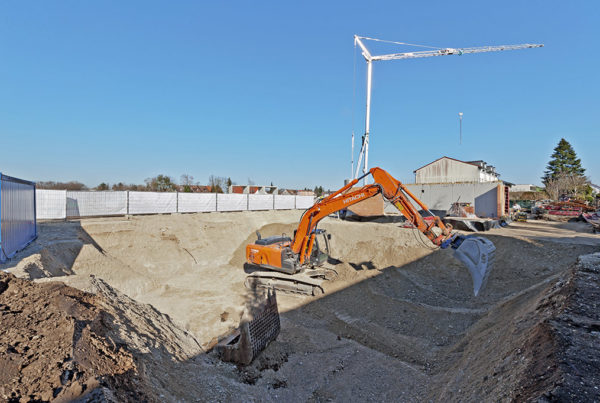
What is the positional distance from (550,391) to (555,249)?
12276 millimetres

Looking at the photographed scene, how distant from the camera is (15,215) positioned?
8422mm

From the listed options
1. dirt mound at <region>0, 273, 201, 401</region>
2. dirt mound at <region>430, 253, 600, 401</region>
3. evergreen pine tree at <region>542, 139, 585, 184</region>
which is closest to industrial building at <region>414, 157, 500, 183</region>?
evergreen pine tree at <region>542, 139, 585, 184</region>

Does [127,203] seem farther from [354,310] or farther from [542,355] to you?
[542,355]

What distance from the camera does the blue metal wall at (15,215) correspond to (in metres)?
7.46

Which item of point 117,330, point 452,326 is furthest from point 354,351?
point 117,330

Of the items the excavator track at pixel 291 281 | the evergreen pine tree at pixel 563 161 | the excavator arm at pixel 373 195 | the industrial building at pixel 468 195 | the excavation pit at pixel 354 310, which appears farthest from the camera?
the evergreen pine tree at pixel 563 161

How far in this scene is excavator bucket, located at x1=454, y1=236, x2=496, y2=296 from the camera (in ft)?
22.6

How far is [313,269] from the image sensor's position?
35.6 ft

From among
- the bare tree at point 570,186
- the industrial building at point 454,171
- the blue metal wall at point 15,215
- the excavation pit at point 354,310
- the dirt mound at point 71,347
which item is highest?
the industrial building at point 454,171

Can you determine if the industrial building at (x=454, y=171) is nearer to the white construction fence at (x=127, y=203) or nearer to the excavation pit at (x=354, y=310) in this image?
the excavation pit at (x=354, y=310)

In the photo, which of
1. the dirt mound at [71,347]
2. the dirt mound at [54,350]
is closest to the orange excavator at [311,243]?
the dirt mound at [71,347]

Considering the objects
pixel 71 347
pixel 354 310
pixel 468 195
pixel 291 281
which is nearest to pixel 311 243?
pixel 291 281

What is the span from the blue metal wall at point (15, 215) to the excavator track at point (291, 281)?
696 cm

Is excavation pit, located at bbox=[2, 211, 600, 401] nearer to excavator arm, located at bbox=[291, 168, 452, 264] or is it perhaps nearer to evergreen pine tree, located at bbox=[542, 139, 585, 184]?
excavator arm, located at bbox=[291, 168, 452, 264]
